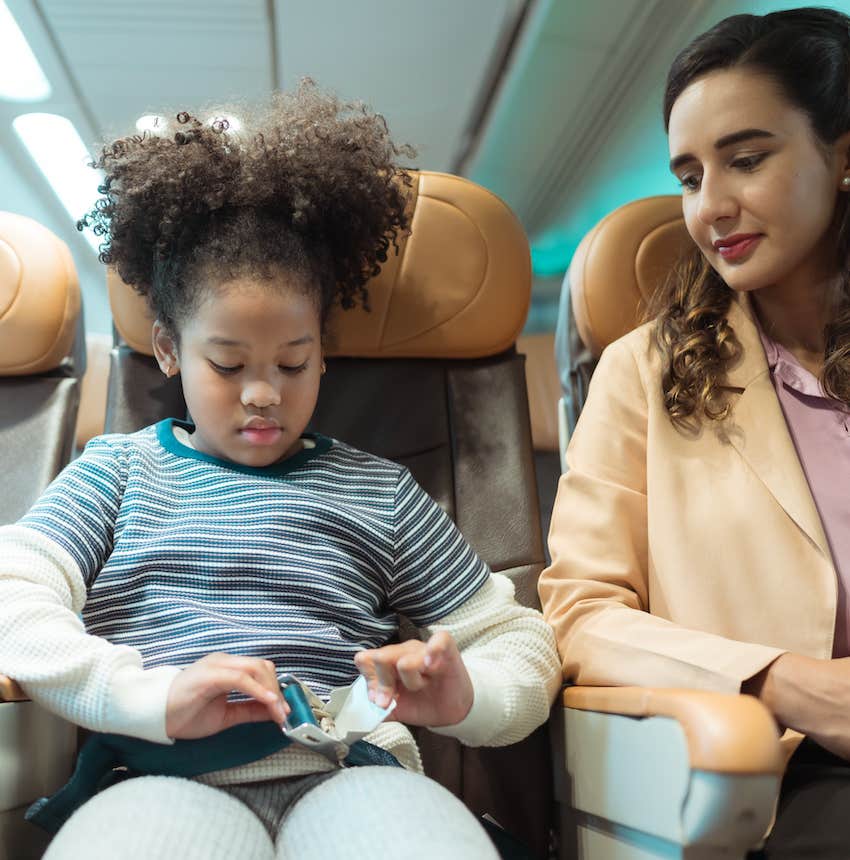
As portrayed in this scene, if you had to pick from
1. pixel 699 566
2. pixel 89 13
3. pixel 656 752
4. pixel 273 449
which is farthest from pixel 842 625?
pixel 89 13

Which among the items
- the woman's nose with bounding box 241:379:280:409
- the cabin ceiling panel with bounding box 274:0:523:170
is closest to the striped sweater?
the woman's nose with bounding box 241:379:280:409

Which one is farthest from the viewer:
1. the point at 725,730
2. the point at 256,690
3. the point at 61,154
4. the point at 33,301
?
the point at 61,154

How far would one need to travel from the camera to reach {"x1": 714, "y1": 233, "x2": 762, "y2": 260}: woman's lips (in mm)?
1329

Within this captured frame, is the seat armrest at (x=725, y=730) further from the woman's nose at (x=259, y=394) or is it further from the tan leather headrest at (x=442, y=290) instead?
the tan leather headrest at (x=442, y=290)

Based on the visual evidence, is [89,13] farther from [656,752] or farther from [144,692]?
[656,752]

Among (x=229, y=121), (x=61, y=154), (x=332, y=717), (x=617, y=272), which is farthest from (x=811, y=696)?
(x=61, y=154)

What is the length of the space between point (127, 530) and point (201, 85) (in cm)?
237

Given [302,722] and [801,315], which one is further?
[801,315]

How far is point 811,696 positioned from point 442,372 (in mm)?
835

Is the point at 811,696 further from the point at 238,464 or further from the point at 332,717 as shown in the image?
the point at 238,464

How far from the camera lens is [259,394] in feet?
4.02

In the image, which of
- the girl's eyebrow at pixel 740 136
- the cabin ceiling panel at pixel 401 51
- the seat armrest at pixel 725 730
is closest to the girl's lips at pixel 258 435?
the seat armrest at pixel 725 730

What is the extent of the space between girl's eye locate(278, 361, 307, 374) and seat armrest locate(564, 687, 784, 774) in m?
0.62

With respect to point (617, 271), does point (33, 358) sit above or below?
below
